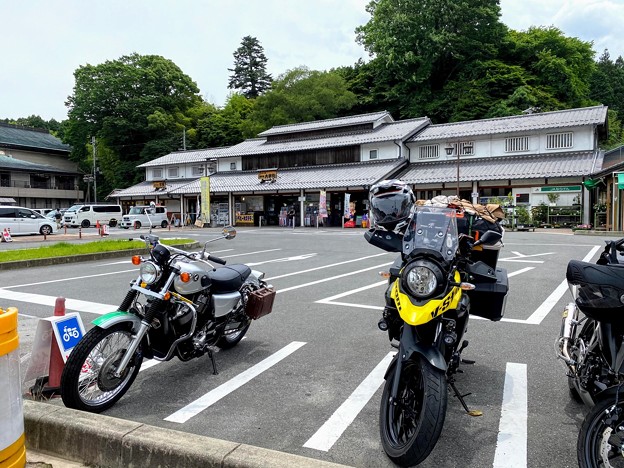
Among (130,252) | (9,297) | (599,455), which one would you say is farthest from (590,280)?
(130,252)

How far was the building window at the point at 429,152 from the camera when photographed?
35.0m

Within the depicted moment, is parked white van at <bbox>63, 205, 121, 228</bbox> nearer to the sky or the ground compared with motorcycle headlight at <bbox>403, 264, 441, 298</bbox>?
nearer to the sky

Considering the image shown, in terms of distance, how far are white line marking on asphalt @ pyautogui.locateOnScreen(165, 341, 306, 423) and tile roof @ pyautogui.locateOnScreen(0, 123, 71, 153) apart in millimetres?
63100

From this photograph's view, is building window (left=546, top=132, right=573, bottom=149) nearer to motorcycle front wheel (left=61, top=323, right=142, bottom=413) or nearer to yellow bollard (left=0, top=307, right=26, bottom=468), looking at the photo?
motorcycle front wheel (left=61, top=323, right=142, bottom=413)

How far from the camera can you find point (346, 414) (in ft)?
11.1

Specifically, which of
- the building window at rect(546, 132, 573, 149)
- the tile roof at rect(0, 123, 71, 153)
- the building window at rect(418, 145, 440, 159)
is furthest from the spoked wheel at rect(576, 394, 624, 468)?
the tile roof at rect(0, 123, 71, 153)

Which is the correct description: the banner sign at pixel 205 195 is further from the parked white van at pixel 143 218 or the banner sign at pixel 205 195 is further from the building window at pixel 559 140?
the building window at pixel 559 140

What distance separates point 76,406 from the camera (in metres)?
3.21

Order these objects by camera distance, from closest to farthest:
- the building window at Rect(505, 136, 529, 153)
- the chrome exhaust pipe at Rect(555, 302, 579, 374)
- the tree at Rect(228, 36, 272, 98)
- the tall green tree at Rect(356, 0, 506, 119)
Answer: the chrome exhaust pipe at Rect(555, 302, 579, 374)
the building window at Rect(505, 136, 529, 153)
the tall green tree at Rect(356, 0, 506, 119)
the tree at Rect(228, 36, 272, 98)

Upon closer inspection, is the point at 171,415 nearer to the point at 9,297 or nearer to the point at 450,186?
the point at 9,297

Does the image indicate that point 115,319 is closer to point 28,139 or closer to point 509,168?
point 509,168

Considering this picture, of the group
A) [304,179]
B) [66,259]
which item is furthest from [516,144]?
[66,259]

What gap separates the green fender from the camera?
332 cm

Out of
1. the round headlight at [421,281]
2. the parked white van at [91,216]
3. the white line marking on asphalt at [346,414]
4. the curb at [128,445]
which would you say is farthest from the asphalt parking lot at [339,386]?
the parked white van at [91,216]
